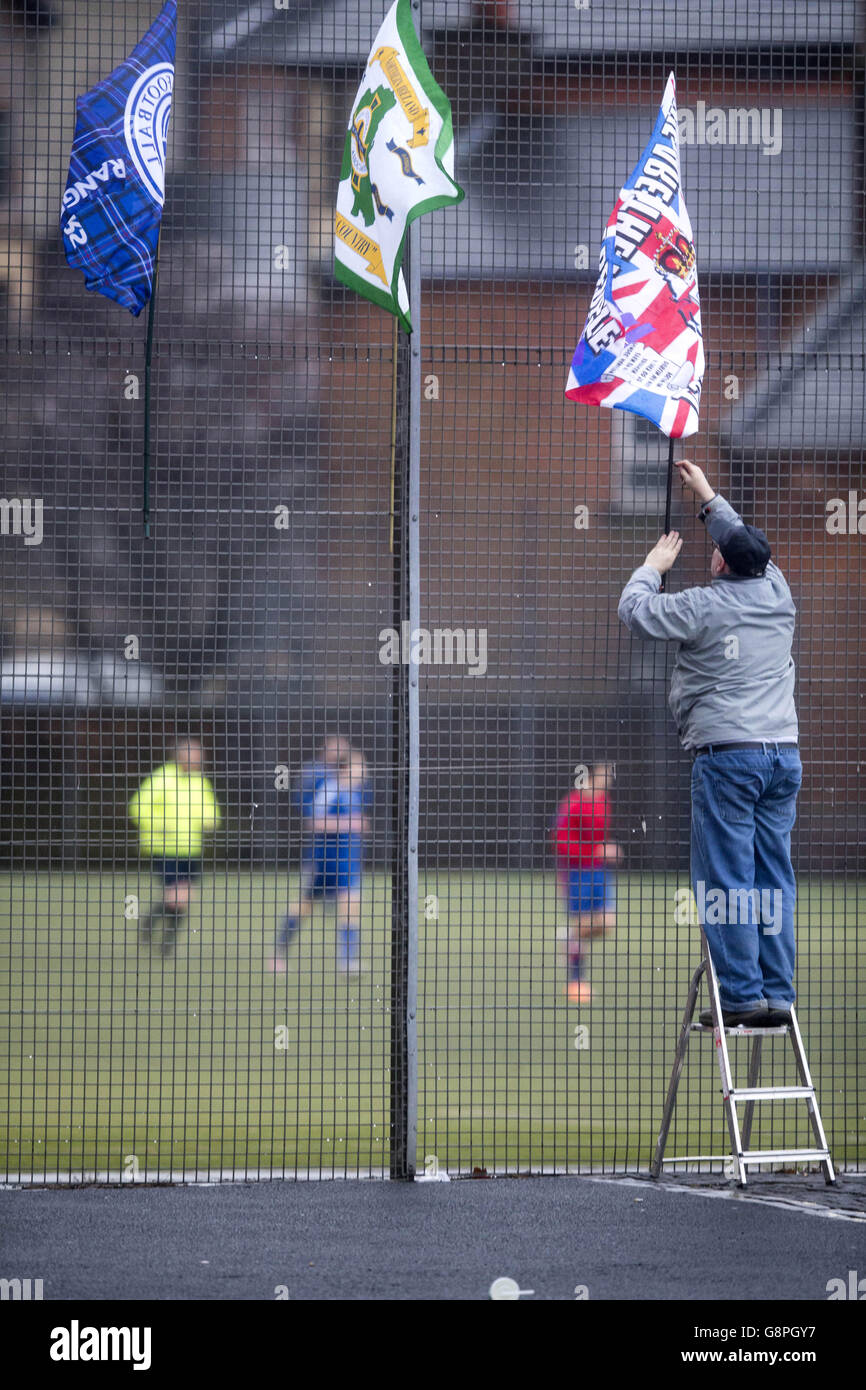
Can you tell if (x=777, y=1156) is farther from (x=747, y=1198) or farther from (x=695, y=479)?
(x=695, y=479)

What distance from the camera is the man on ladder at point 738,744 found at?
237 inches

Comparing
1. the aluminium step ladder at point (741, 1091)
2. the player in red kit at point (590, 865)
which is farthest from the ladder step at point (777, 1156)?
the player in red kit at point (590, 865)

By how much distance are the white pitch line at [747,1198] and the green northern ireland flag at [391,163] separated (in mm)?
3334

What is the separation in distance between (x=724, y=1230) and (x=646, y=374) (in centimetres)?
302

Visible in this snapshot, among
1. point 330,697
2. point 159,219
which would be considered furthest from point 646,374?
point 330,697

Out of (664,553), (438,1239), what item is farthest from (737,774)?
(438,1239)

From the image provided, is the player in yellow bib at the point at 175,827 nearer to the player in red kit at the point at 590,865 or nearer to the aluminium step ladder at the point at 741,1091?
the player in red kit at the point at 590,865

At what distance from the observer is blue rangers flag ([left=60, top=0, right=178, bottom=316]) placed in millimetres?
6094

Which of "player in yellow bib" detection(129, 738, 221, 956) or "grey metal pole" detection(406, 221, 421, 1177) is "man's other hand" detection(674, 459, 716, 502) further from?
"player in yellow bib" detection(129, 738, 221, 956)

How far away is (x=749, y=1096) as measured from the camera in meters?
5.84

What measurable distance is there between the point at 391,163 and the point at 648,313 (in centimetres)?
109

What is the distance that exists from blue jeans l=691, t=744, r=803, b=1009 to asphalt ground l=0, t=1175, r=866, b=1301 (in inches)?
30.8

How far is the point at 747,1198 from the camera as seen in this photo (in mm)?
5859

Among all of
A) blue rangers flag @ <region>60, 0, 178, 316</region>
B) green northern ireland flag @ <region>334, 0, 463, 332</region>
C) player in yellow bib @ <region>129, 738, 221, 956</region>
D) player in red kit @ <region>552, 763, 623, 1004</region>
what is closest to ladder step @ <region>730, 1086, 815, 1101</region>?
player in red kit @ <region>552, 763, 623, 1004</region>
